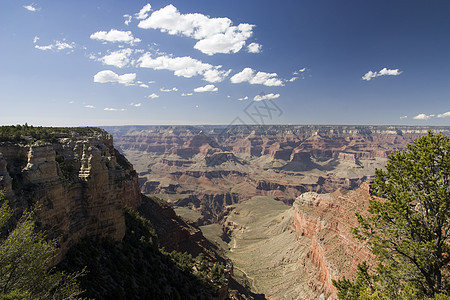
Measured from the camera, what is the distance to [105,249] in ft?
76.2

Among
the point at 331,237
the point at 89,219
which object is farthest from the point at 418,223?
the point at 331,237

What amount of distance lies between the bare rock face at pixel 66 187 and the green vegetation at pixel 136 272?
1.35 meters

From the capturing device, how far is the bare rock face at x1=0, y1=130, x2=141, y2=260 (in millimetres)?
16984

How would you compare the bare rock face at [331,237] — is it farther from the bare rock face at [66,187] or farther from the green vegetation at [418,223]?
the bare rock face at [66,187]

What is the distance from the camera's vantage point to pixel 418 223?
13555 millimetres

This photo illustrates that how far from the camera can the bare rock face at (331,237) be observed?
45425 mm

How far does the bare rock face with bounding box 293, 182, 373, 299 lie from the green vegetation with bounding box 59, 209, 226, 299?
25238 millimetres

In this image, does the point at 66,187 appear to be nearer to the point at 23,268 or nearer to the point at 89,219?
the point at 89,219

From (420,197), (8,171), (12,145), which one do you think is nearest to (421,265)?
(420,197)

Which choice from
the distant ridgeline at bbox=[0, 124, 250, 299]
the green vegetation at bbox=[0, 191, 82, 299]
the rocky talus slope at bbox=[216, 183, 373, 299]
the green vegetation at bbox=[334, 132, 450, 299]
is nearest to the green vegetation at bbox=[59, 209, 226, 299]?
the distant ridgeline at bbox=[0, 124, 250, 299]

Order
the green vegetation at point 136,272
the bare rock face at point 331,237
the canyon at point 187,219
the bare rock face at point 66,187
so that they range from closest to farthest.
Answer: the bare rock face at point 66,187
the canyon at point 187,219
the green vegetation at point 136,272
the bare rock face at point 331,237

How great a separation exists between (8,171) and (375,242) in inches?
961

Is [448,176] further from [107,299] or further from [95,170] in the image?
[95,170]

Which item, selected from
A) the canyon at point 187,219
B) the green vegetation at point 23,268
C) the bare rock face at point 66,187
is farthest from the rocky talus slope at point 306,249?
the green vegetation at point 23,268
